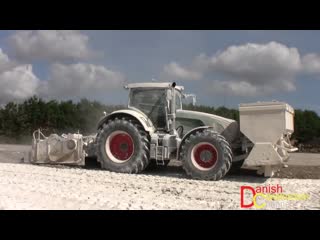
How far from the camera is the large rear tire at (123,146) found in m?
9.84

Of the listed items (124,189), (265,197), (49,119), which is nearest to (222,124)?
(265,197)

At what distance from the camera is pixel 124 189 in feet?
25.0

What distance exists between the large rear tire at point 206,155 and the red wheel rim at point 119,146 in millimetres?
1462

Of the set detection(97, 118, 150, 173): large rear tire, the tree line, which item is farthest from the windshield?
the tree line

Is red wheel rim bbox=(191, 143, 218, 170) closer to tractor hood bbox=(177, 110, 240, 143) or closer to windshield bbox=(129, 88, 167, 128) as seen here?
tractor hood bbox=(177, 110, 240, 143)

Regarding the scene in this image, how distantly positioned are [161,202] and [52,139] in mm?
5303

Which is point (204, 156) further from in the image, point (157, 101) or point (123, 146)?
point (123, 146)

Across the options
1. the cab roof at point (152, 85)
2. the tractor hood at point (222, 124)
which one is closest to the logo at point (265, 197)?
the tractor hood at point (222, 124)

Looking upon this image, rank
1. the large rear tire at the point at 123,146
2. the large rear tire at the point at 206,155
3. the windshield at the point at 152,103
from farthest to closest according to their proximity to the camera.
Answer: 1. the windshield at the point at 152,103
2. the large rear tire at the point at 123,146
3. the large rear tire at the point at 206,155

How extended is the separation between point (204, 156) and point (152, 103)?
2.04 metres

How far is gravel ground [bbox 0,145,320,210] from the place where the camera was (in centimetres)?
611

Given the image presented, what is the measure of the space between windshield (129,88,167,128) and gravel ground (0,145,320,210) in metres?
1.38

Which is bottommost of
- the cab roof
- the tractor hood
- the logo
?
the logo

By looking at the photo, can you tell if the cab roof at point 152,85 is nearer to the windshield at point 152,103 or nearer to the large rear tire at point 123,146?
the windshield at point 152,103
